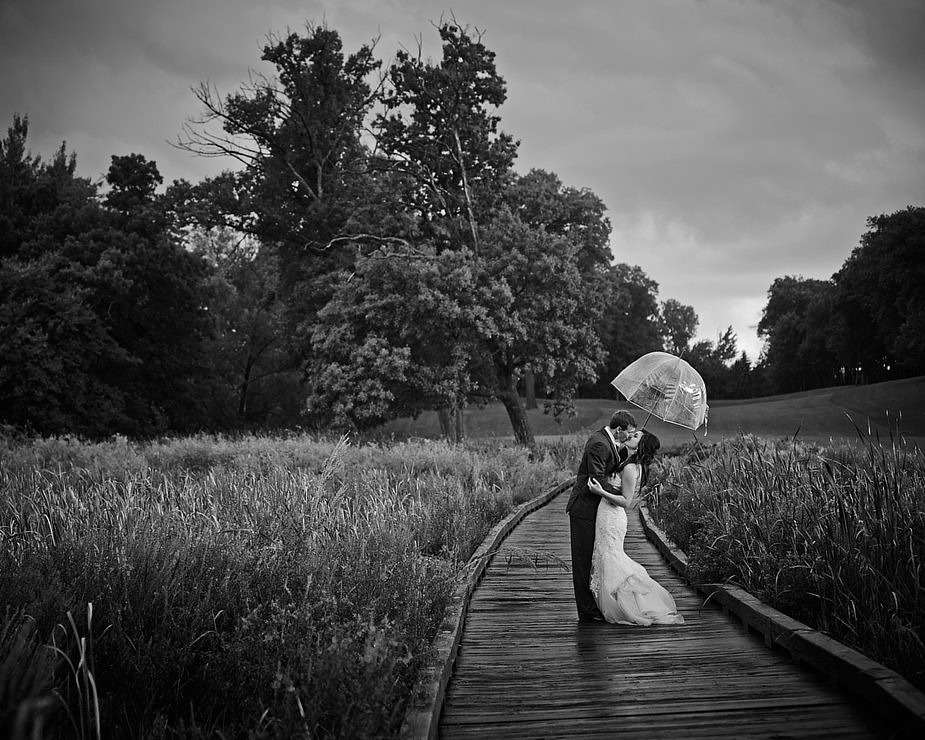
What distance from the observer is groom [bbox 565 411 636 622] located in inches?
242

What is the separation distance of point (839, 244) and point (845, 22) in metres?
40.3

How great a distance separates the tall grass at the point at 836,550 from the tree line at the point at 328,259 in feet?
49.0

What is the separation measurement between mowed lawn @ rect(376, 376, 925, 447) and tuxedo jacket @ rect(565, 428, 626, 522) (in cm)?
2881

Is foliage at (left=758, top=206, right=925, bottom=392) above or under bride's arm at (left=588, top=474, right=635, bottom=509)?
above

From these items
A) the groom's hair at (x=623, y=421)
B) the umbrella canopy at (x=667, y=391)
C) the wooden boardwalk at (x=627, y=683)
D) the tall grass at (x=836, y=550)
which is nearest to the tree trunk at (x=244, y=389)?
the tall grass at (x=836, y=550)

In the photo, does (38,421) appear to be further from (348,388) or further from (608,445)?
(608,445)

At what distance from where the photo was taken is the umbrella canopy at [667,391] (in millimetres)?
6770

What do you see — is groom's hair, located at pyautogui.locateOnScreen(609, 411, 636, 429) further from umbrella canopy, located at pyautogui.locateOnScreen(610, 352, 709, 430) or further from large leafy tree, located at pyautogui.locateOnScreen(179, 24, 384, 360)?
large leafy tree, located at pyautogui.locateOnScreen(179, 24, 384, 360)

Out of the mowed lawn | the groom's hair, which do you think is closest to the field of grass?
the groom's hair

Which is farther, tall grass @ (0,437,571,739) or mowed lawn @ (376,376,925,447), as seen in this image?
mowed lawn @ (376,376,925,447)

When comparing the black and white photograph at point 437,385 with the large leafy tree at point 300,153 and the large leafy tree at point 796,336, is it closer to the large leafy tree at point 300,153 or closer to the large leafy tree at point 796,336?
the large leafy tree at point 300,153

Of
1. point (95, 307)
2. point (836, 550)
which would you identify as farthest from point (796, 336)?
point (836, 550)

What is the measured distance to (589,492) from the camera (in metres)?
6.39

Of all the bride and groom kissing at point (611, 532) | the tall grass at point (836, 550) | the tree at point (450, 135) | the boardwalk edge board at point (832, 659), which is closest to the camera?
the boardwalk edge board at point (832, 659)
